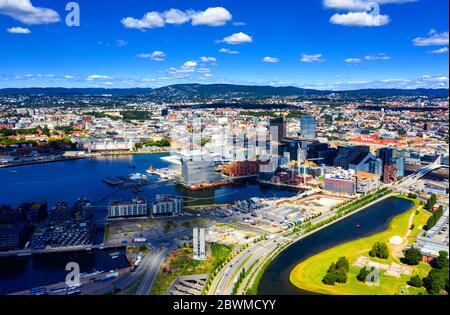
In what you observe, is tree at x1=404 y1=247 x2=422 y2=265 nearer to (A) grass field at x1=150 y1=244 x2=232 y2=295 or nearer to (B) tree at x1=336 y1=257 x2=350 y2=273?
(B) tree at x1=336 y1=257 x2=350 y2=273

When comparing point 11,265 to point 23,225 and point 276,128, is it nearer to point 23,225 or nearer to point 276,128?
point 23,225

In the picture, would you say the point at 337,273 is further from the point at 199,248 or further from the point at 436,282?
the point at 199,248

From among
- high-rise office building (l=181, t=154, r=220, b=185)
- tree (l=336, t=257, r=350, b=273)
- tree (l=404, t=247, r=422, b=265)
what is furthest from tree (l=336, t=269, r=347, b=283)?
high-rise office building (l=181, t=154, r=220, b=185)

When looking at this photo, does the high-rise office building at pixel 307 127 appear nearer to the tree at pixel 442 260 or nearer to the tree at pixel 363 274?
the tree at pixel 442 260

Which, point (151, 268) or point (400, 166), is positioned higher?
point (400, 166)

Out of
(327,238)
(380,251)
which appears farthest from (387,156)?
(380,251)

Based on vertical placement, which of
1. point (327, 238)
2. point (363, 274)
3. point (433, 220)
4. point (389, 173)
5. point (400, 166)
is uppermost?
point (400, 166)
